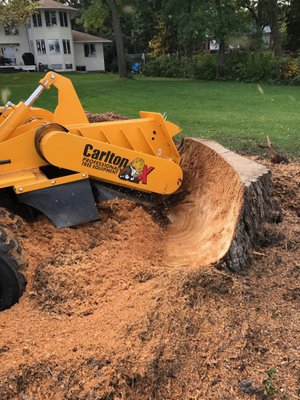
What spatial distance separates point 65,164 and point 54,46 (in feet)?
136

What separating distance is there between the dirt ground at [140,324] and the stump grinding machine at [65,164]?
0.62 ft

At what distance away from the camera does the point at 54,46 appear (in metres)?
41.5

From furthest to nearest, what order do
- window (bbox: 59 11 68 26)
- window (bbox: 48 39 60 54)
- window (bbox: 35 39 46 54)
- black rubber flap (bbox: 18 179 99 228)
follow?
window (bbox: 59 11 68 26) → window (bbox: 48 39 60 54) → window (bbox: 35 39 46 54) → black rubber flap (bbox: 18 179 99 228)

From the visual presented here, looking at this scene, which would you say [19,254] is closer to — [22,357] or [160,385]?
[22,357]

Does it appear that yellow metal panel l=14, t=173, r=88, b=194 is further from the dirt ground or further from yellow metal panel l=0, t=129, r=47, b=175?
the dirt ground

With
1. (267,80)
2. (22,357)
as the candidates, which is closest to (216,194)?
(22,357)

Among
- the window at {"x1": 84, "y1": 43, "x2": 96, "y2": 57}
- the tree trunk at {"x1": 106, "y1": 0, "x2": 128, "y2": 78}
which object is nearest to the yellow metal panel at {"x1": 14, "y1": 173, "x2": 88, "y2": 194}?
the tree trunk at {"x1": 106, "y1": 0, "x2": 128, "y2": 78}

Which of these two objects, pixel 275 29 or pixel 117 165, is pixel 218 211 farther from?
pixel 275 29

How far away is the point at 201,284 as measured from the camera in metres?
3.06

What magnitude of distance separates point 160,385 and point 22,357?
83 centimetres

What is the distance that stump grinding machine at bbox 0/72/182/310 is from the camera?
3473 mm

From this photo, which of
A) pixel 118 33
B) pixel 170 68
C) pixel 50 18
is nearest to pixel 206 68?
pixel 170 68

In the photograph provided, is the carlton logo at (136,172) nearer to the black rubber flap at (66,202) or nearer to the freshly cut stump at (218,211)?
the black rubber flap at (66,202)

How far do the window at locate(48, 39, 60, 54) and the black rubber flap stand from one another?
41.3 metres
